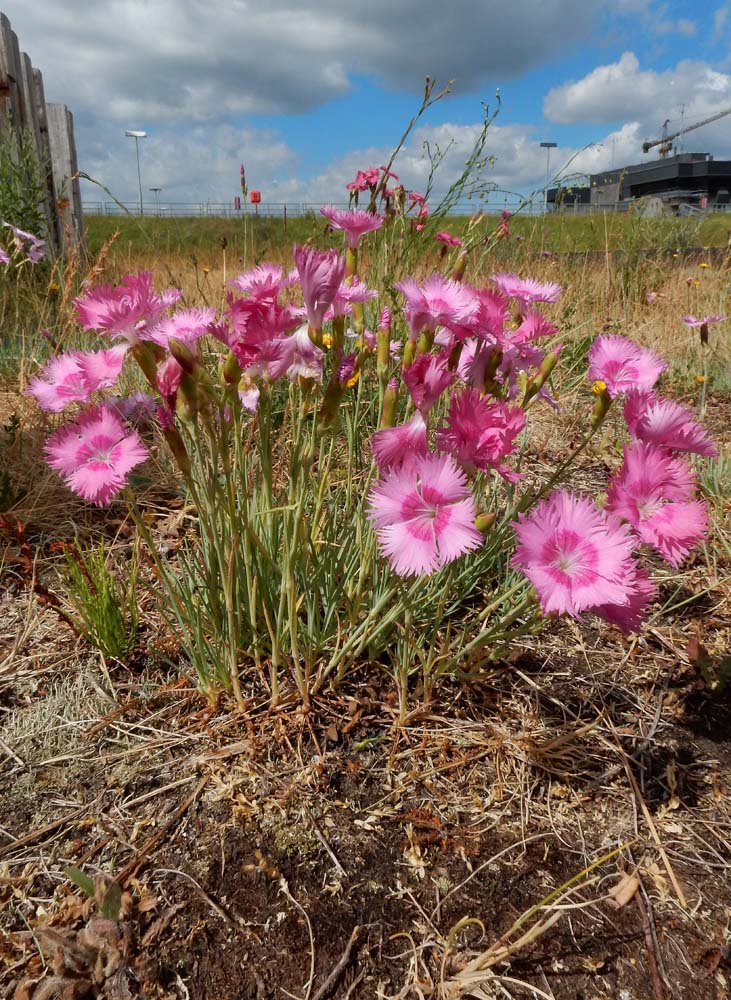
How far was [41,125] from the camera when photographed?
586cm

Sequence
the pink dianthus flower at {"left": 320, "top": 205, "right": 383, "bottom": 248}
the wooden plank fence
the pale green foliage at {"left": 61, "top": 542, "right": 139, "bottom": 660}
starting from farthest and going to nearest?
the wooden plank fence, the pale green foliage at {"left": 61, "top": 542, "right": 139, "bottom": 660}, the pink dianthus flower at {"left": 320, "top": 205, "right": 383, "bottom": 248}

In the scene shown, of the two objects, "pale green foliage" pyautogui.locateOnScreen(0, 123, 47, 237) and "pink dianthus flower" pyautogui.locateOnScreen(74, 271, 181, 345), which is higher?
"pale green foliage" pyautogui.locateOnScreen(0, 123, 47, 237)

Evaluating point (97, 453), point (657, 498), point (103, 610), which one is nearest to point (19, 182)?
point (103, 610)

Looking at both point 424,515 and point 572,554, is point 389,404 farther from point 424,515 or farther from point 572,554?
point 572,554

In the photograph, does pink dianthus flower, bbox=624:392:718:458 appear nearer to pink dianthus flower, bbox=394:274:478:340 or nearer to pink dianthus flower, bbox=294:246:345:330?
pink dianthus flower, bbox=394:274:478:340

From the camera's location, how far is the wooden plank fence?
4.93 meters

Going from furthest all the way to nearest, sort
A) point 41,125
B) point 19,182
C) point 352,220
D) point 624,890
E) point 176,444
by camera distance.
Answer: point 41,125 → point 19,182 → point 352,220 → point 624,890 → point 176,444

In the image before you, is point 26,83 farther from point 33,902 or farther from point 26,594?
point 33,902

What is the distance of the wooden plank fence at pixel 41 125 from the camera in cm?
493

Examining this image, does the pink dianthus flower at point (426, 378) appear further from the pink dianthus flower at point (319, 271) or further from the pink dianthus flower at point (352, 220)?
the pink dianthus flower at point (352, 220)

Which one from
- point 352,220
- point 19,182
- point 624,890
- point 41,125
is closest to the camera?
point 624,890

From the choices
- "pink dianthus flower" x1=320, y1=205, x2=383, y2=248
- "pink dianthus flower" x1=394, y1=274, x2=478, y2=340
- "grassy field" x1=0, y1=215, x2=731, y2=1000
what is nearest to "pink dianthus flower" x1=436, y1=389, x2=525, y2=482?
"pink dianthus flower" x1=394, y1=274, x2=478, y2=340

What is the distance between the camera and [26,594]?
1554 mm

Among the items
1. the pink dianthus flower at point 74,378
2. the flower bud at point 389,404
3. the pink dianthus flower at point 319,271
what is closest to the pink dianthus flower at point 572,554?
the flower bud at point 389,404
